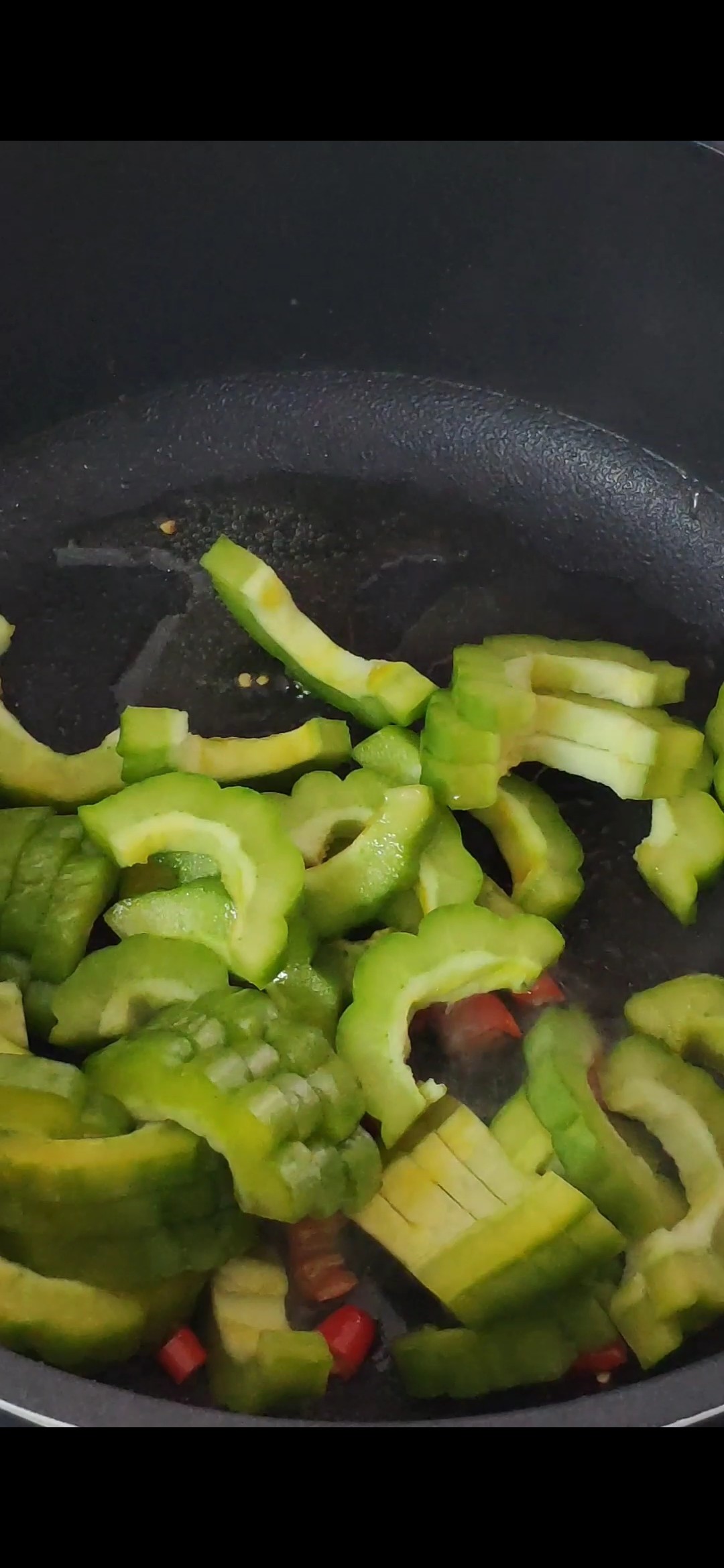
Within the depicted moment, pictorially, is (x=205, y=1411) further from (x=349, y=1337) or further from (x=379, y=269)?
(x=379, y=269)

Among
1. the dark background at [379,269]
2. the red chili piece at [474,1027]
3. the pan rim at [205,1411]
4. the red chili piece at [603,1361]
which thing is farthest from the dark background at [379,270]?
the pan rim at [205,1411]

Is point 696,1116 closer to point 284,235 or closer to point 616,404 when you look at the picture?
point 616,404

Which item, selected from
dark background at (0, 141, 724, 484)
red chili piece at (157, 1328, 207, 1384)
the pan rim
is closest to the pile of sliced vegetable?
red chili piece at (157, 1328, 207, 1384)

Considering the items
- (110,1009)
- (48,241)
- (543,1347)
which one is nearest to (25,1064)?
(110,1009)

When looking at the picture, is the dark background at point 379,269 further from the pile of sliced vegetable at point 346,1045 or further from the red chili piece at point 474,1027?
the red chili piece at point 474,1027

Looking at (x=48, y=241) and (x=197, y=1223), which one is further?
(x=48, y=241)

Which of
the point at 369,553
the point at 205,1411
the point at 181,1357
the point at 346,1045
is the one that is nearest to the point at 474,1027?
the point at 346,1045
